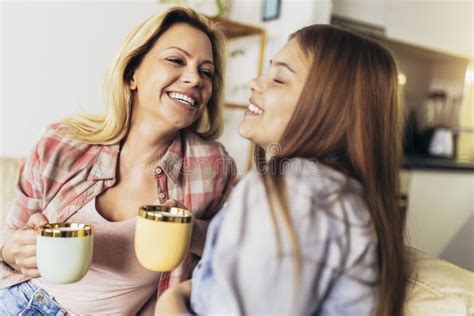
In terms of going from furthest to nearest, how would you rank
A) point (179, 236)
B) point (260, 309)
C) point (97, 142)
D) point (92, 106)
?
point (92, 106)
point (97, 142)
point (179, 236)
point (260, 309)

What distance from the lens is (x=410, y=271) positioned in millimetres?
748

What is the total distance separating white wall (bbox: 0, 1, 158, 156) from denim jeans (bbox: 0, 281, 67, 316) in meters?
0.69

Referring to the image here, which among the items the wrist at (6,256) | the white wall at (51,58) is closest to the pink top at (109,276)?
the wrist at (6,256)

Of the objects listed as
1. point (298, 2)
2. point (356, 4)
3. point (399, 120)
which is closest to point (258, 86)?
point (399, 120)

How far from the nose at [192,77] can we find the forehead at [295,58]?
21 cm

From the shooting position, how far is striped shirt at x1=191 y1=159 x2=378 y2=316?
1.88 ft

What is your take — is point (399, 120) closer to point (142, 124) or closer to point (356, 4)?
point (142, 124)

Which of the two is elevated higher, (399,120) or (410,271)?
(399,120)

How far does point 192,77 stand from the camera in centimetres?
92

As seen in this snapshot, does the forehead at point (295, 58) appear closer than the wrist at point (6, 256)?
Yes

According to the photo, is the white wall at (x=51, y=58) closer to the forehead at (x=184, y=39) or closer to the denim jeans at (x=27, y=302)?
the forehead at (x=184, y=39)

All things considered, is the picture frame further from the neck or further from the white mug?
the white mug

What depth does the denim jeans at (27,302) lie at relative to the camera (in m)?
0.90

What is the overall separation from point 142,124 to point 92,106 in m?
0.60
